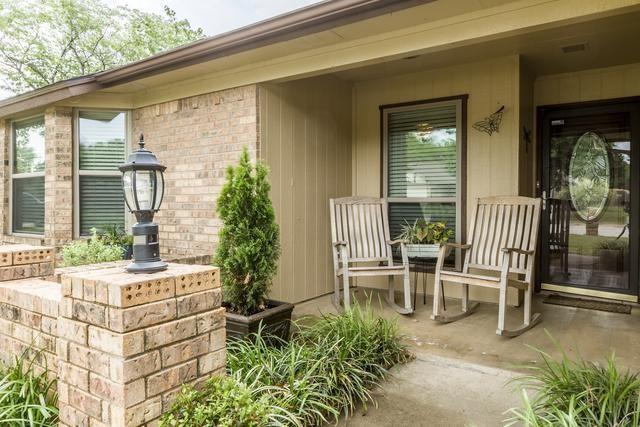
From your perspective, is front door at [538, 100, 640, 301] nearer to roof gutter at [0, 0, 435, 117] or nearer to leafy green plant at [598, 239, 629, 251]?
leafy green plant at [598, 239, 629, 251]

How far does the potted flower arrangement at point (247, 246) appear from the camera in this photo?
294 centimetres

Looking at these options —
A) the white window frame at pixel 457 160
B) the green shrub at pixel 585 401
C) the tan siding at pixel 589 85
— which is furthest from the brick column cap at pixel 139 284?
the tan siding at pixel 589 85

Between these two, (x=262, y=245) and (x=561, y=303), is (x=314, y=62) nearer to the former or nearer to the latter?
(x=262, y=245)

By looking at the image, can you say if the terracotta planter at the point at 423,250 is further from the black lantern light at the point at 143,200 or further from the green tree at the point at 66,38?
the green tree at the point at 66,38

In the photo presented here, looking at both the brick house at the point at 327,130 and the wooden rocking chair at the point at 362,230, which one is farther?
the wooden rocking chair at the point at 362,230

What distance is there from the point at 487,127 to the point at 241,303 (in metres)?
3.09

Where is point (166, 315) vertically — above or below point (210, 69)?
below

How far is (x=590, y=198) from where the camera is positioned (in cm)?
467

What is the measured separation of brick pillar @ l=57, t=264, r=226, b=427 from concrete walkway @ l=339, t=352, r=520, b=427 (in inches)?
35.6

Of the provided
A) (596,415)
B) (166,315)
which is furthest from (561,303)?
(166,315)

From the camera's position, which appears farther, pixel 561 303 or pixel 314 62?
pixel 561 303

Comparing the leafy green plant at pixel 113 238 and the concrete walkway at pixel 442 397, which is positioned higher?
the leafy green plant at pixel 113 238

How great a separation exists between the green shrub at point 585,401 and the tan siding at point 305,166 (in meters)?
2.59

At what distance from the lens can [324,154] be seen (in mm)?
4742
